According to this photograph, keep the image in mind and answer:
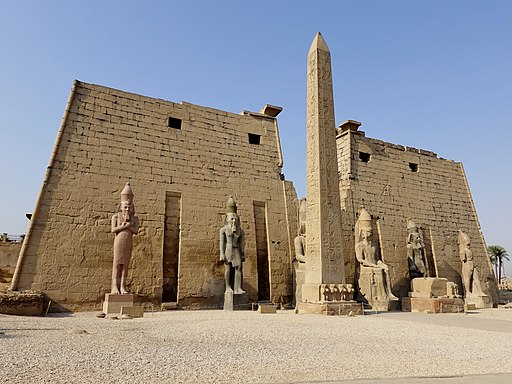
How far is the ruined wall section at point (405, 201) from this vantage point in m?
12.4

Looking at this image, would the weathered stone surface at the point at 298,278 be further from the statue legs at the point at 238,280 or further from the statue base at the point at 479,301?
the statue base at the point at 479,301

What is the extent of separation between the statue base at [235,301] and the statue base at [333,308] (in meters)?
1.74

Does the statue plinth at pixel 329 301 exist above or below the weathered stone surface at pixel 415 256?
below

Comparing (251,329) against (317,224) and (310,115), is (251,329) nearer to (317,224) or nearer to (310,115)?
(317,224)

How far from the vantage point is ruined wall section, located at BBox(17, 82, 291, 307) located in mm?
8430

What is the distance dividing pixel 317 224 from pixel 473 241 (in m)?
9.56

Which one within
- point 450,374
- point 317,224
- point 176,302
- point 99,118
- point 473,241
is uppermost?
point 99,118

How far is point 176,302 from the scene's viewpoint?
364 inches

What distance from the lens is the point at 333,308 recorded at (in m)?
7.38

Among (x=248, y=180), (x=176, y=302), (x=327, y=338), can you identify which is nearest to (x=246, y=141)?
(x=248, y=180)

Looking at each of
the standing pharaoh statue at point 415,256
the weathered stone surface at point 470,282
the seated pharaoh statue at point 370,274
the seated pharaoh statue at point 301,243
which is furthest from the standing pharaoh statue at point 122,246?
the weathered stone surface at point 470,282

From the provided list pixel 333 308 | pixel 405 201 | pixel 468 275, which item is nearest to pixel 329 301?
pixel 333 308

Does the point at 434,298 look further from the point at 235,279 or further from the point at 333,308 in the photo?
the point at 235,279

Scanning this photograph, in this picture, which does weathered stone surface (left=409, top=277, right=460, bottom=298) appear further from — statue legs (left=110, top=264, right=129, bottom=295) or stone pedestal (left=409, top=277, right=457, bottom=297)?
statue legs (left=110, top=264, right=129, bottom=295)
